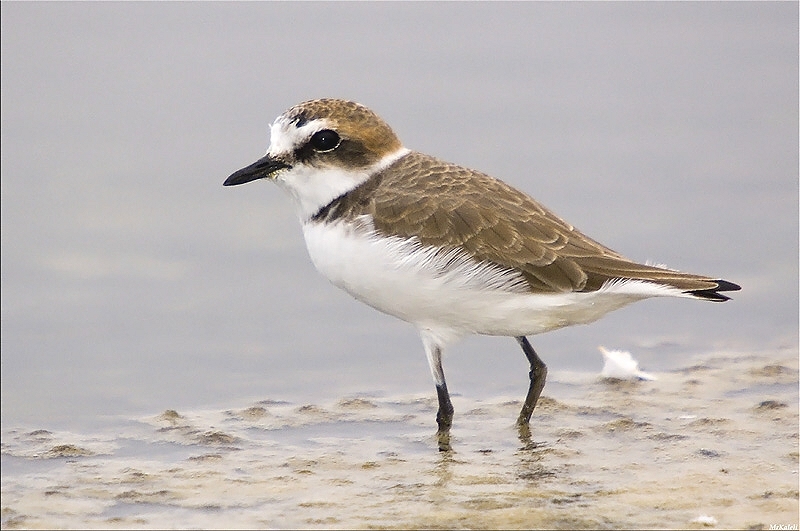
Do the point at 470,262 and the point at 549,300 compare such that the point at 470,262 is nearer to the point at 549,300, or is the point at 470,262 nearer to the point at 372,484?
the point at 549,300

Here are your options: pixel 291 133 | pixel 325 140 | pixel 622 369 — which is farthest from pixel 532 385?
pixel 291 133

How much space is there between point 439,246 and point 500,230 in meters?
0.39

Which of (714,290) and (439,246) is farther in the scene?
(439,246)

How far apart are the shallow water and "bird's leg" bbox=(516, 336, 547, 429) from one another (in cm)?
11

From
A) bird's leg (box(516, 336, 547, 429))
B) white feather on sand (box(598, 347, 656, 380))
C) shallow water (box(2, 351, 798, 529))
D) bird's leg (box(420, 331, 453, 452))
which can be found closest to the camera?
shallow water (box(2, 351, 798, 529))

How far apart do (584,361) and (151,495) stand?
3938 mm

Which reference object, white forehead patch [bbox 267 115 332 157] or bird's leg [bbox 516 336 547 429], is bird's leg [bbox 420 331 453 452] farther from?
white forehead patch [bbox 267 115 332 157]

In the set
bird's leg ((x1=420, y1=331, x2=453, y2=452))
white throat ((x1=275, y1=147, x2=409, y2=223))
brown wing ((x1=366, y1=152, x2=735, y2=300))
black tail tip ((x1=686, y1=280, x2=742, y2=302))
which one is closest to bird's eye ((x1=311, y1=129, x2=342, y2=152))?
white throat ((x1=275, y1=147, x2=409, y2=223))

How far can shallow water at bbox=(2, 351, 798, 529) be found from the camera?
596 centimetres

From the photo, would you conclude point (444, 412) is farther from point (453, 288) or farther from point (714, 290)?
point (714, 290)

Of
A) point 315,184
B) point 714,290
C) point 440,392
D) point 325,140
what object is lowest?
point 440,392

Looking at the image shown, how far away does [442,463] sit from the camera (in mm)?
6887

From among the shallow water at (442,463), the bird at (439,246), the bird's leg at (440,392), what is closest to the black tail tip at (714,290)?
the bird at (439,246)

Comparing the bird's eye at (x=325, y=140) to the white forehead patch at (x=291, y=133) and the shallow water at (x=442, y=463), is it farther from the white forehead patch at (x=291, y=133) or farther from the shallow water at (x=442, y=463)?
the shallow water at (x=442, y=463)
